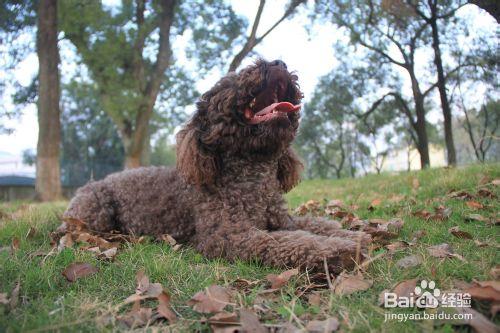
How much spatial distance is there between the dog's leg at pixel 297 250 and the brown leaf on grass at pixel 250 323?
29.2 inches

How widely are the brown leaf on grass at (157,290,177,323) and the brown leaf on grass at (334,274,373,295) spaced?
0.81m

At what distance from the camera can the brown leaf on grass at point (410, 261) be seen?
2.33 m

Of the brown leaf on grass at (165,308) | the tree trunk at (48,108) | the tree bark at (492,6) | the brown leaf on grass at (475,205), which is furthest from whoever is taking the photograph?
the tree trunk at (48,108)

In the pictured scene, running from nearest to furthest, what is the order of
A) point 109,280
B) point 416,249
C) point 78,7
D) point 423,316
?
1. point 423,316
2. point 109,280
3. point 416,249
4. point 78,7

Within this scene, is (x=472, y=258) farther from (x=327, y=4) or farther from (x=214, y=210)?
(x=327, y=4)

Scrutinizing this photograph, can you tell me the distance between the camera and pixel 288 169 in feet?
12.2

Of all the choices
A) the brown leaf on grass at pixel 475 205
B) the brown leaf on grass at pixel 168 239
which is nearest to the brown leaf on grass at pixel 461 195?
the brown leaf on grass at pixel 475 205

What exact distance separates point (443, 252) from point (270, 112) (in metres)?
1.53

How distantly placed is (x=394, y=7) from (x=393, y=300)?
1618 cm

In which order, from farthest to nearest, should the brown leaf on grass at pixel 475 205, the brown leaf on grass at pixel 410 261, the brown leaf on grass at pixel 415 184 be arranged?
the brown leaf on grass at pixel 415 184, the brown leaf on grass at pixel 475 205, the brown leaf on grass at pixel 410 261

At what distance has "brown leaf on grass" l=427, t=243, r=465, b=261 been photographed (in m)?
2.45

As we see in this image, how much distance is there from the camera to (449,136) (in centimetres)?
1762

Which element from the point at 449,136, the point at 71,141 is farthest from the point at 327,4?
the point at 71,141

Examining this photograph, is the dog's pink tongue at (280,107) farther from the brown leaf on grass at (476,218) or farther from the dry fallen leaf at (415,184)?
the dry fallen leaf at (415,184)
